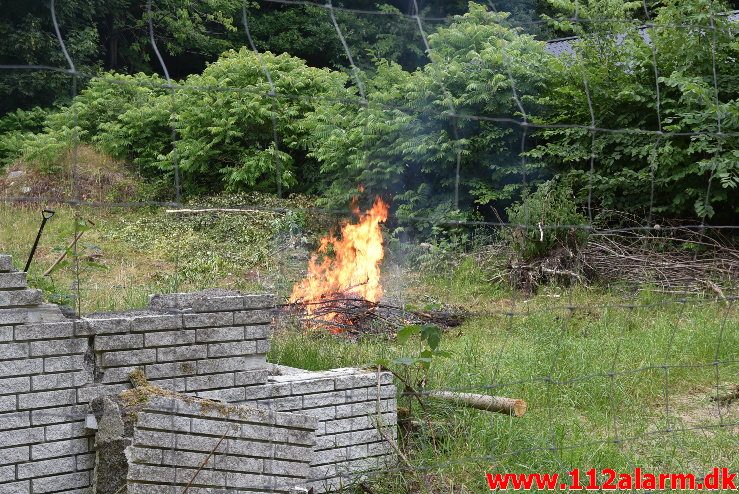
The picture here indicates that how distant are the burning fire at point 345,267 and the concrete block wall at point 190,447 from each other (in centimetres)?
399

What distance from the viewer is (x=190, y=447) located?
3439mm

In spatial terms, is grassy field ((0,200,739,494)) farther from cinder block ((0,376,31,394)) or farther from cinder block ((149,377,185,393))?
cinder block ((0,376,31,394))

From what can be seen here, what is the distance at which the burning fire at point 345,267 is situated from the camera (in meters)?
7.79

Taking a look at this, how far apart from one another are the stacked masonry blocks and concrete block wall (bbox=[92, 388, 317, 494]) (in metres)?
0.06

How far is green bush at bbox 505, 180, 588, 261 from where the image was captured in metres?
9.68

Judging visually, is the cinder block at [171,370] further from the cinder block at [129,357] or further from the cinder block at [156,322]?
the cinder block at [156,322]

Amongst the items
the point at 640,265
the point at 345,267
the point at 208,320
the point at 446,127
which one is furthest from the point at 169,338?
the point at 446,127

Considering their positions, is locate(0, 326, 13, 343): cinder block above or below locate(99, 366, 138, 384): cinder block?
above

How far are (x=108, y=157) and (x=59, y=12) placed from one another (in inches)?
33.1

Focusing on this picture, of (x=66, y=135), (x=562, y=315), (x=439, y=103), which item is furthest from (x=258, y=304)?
(x=439, y=103)

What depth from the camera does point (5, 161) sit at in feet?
21.7

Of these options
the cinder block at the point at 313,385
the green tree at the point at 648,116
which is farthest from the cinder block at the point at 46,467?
the green tree at the point at 648,116

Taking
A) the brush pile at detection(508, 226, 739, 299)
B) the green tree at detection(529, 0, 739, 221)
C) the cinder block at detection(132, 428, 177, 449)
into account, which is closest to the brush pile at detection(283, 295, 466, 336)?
the brush pile at detection(508, 226, 739, 299)

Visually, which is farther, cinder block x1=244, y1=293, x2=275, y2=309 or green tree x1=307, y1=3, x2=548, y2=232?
green tree x1=307, y1=3, x2=548, y2=232
